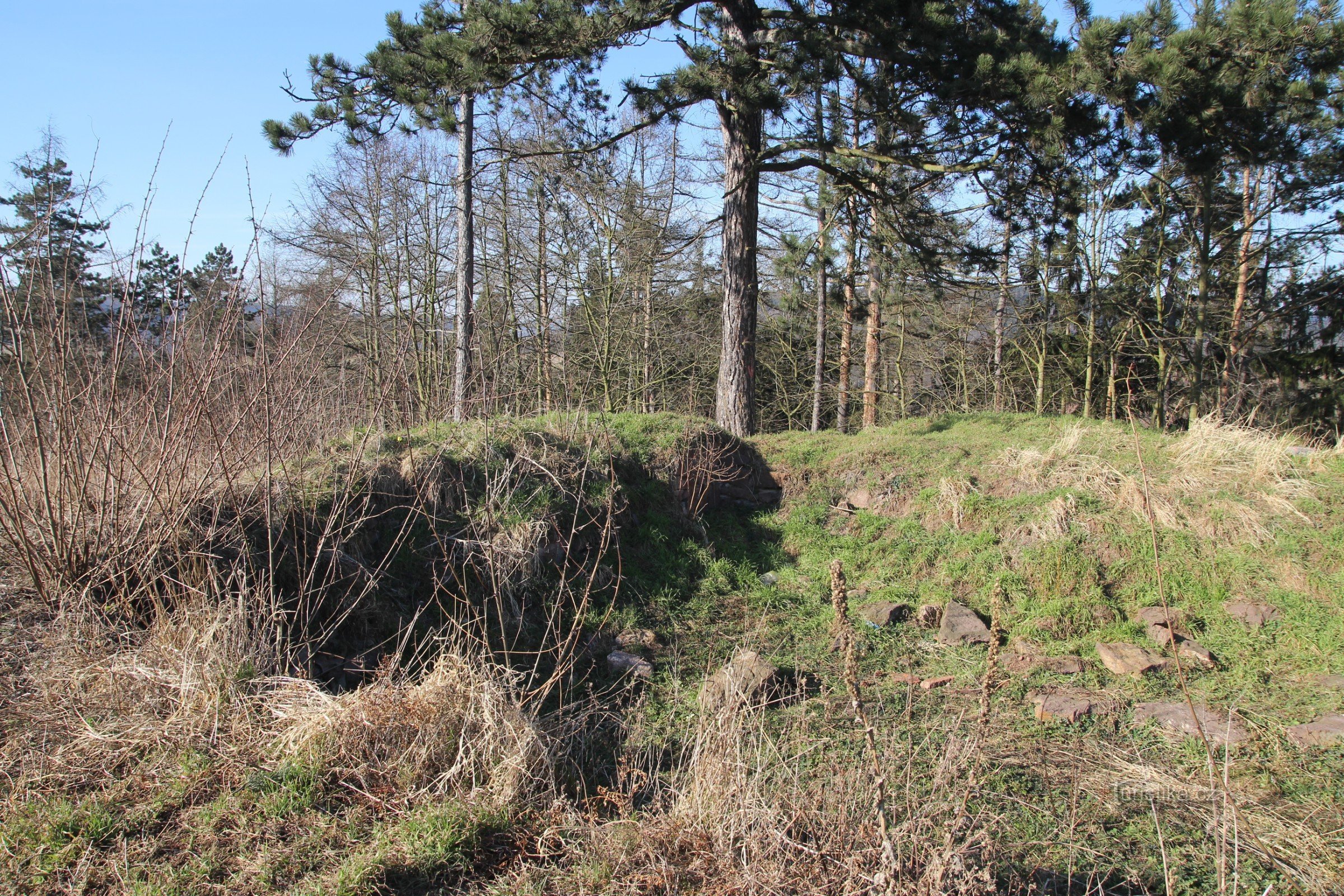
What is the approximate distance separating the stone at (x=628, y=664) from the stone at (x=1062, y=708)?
266 centimetres

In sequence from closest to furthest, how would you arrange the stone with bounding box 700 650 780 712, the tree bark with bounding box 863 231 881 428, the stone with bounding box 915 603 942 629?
the stone with bounding box 700 650 780 712
the stone with bounding box 915 603 942 629
the tree bark with bounding box 863 231 881 428

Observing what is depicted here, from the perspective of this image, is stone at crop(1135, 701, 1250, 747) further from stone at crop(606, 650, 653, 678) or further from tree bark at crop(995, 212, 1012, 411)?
tree bark at crop(995, 212, 1012, 411)

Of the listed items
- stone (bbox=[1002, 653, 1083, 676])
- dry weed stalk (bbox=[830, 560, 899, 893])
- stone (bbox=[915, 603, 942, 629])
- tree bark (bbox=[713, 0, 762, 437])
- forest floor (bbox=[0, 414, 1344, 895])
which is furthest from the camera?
tree bark (bbox=[713, 0, 762, 437])

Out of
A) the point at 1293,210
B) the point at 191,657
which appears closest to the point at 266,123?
the point at 191,657

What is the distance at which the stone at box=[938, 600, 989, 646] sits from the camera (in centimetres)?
611

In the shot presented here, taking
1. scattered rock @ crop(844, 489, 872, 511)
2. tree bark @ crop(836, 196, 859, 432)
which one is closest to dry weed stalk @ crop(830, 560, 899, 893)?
scattered rock @ crop(844, 489, 872, 511)

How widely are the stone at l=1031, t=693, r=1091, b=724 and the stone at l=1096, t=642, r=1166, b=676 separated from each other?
620mm

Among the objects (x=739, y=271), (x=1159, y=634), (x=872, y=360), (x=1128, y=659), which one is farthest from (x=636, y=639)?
(x=872, y=360)

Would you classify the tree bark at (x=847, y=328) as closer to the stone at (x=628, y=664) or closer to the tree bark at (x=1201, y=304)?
A: the tree bark at (x=1201, y=304)

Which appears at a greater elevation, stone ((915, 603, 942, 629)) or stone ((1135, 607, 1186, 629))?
stone ((1135, 607, 1186, 629))

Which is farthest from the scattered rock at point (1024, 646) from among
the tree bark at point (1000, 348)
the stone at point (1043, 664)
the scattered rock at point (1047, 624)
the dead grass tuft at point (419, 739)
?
the tree bark at point (1000, 348)

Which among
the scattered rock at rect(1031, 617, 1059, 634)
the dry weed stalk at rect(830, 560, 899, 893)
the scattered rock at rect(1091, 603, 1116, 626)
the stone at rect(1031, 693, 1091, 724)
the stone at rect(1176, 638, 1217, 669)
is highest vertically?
the dry weed stalk at rect(830, 560, 899, 893)

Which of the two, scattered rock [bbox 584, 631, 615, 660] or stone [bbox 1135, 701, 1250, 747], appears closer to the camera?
stone [bbox 1135, 701, 1250, 747]

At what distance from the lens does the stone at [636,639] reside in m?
6.00
